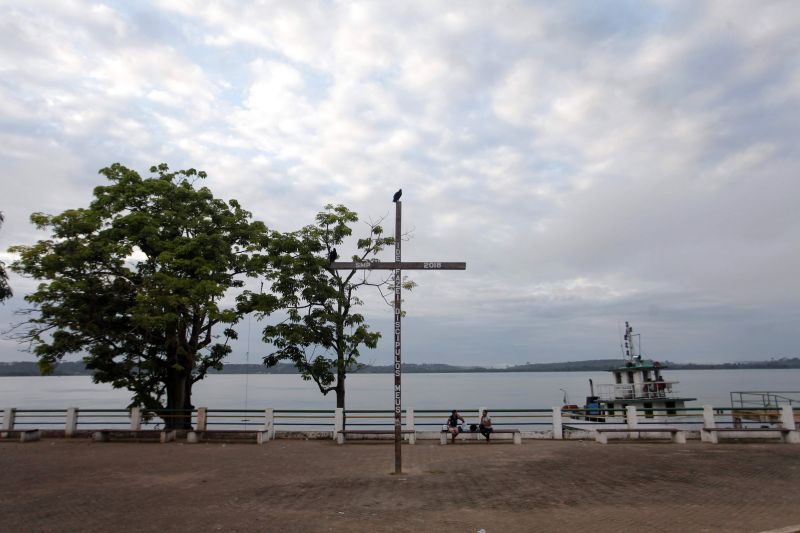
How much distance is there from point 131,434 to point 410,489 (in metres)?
13.7

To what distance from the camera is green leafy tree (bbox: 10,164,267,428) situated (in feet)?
63.6

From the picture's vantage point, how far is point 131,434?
65.3 feet

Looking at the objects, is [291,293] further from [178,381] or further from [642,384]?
[642,384]

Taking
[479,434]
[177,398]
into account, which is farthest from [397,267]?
[177,398]

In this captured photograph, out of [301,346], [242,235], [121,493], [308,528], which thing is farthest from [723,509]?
[242,235]

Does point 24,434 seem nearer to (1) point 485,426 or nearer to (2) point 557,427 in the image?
(1) point 485,426

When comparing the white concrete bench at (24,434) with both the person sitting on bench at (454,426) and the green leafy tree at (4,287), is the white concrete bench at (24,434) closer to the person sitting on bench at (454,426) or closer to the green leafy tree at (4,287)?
the green leafy tree at (4,287)

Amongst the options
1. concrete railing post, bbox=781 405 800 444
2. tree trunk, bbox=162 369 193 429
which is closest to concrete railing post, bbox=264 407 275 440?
tree trunk, bbox=162 369 193 429

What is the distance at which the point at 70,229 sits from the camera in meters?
19.6

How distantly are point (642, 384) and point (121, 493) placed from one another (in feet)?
98.8

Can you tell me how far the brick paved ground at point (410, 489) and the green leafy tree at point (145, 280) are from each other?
4469 millimetres

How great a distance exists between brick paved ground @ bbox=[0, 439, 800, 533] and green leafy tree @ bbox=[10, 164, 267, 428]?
176 inches

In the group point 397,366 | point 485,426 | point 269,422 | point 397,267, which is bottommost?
point 485,426

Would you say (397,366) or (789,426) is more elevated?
(397,366)
